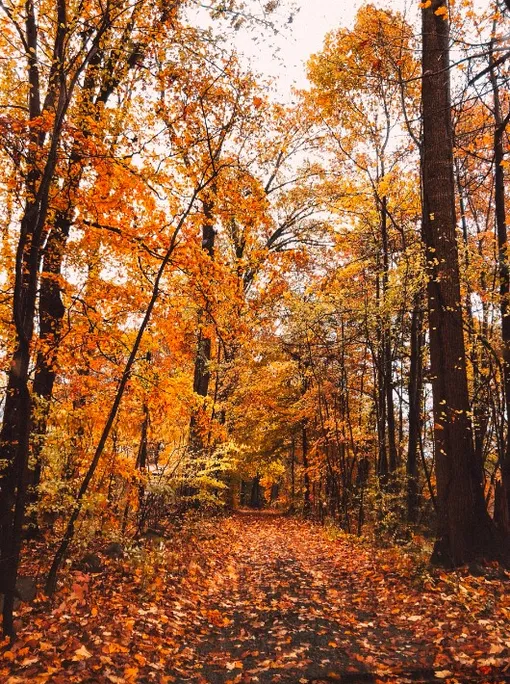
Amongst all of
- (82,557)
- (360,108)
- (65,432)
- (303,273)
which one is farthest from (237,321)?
(303,273)

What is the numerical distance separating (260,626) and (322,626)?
75cm

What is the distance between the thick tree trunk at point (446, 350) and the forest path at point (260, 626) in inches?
25.2

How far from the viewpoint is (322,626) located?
5535 millimetres

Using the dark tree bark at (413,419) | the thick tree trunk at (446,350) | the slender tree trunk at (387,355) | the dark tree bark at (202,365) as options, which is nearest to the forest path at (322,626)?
the thick tree trunk at (446,350)

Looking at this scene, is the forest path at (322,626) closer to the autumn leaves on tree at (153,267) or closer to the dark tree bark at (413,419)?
the autumn leaves on tree at (153,267)

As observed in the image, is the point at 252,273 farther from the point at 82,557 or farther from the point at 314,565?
the point at 82,557

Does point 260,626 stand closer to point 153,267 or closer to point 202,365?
point 153,267

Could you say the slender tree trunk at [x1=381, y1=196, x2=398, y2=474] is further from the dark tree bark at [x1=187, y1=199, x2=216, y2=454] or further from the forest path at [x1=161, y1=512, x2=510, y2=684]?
the dark tree bark at [x1=187, y1=199, x2=216, y2=454]

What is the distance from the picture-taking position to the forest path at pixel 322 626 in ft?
14.3

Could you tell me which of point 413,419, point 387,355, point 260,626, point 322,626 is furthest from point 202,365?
point 322,626

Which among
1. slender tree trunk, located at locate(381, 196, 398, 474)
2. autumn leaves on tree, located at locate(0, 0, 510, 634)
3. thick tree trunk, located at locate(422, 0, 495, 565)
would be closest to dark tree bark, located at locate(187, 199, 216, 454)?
autumn leaves on tree, located at locate(0, 0, 510, 634)

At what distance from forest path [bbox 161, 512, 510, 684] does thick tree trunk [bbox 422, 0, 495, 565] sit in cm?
110

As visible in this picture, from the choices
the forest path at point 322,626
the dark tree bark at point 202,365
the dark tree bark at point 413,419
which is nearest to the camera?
the forest path at point 322,626

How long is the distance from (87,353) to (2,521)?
359cm
